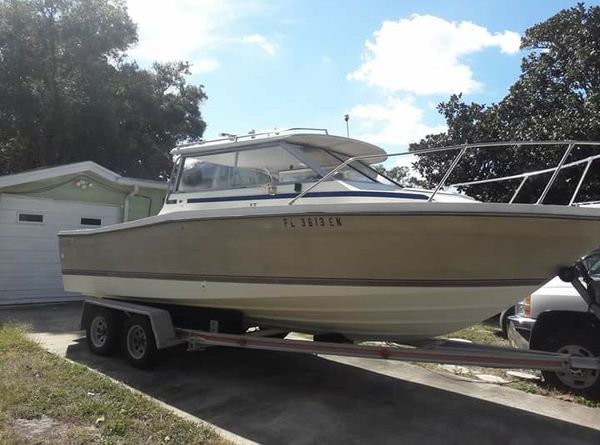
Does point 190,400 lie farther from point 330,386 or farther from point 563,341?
point 563,341

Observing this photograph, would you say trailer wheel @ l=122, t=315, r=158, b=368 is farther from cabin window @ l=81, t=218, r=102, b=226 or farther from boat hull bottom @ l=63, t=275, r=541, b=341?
cabin window @ l=81, t=218, r=102, b=226

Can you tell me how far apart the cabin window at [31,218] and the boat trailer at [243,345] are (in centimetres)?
498

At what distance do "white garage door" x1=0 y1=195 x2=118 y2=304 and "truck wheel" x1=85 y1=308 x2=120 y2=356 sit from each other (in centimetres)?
482

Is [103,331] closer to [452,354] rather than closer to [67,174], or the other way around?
[452,354]

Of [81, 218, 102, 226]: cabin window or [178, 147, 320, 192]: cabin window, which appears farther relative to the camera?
[81, 218, 102, 226]: cabin window

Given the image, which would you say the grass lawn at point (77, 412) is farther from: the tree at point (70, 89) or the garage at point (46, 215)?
the tree at point (70, 89)

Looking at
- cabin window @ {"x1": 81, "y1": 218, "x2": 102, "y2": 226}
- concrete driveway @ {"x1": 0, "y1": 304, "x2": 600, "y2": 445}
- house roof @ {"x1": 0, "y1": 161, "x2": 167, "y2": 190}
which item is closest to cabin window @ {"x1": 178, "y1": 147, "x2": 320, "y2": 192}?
concrete driveway @ {"x1": 0, "y1": 304, "x2": 600, "y2": 445}

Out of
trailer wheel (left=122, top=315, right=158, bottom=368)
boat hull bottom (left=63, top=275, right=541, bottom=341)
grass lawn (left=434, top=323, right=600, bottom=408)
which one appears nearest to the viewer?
boat hull bottom (left=63, top=275, right=541, bottom=341)

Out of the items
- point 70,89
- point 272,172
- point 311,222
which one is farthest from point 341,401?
point 70,89

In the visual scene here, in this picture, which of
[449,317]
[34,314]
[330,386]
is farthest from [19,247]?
[449,317]

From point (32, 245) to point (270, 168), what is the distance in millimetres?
7534

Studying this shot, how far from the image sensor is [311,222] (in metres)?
4.82

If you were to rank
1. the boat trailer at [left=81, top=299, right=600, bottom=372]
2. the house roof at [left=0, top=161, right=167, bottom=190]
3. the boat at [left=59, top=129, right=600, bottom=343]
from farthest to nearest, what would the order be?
1. the house roof at [left=0, top=161, right=167, bottom=190]
2. the boat trailer at [left=81, top=299, right=600, bottom=372]
3. the boat at [left=59, top=129, right=600, bottom=343]

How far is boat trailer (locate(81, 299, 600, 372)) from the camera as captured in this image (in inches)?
180
